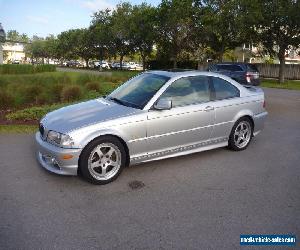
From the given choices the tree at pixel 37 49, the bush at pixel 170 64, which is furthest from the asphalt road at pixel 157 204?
the tree at pixel 37 49

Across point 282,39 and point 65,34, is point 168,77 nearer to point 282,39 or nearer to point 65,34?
point 282,39

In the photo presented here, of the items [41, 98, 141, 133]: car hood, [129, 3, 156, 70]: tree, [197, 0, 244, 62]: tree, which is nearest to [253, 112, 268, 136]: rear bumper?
[41, 98, 141, 133]: car hood

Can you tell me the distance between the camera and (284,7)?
1016 inches

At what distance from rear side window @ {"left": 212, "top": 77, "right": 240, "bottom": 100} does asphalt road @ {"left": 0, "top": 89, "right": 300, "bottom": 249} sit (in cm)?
110

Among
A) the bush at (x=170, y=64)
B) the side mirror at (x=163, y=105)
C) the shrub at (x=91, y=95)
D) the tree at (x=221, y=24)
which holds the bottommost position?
the shrub at (x=91, y=95)

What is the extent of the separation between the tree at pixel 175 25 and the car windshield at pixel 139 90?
28.7m

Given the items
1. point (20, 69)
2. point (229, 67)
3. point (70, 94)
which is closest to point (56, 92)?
point (70, 94)

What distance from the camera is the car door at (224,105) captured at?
622 cm

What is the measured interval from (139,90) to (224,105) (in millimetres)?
1573

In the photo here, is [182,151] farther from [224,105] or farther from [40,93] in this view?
[40,93]

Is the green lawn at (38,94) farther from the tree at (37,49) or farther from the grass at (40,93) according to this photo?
the tree at (37,49)

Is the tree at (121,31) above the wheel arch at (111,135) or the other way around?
above

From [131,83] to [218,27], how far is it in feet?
87.0

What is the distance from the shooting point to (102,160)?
5.02m
